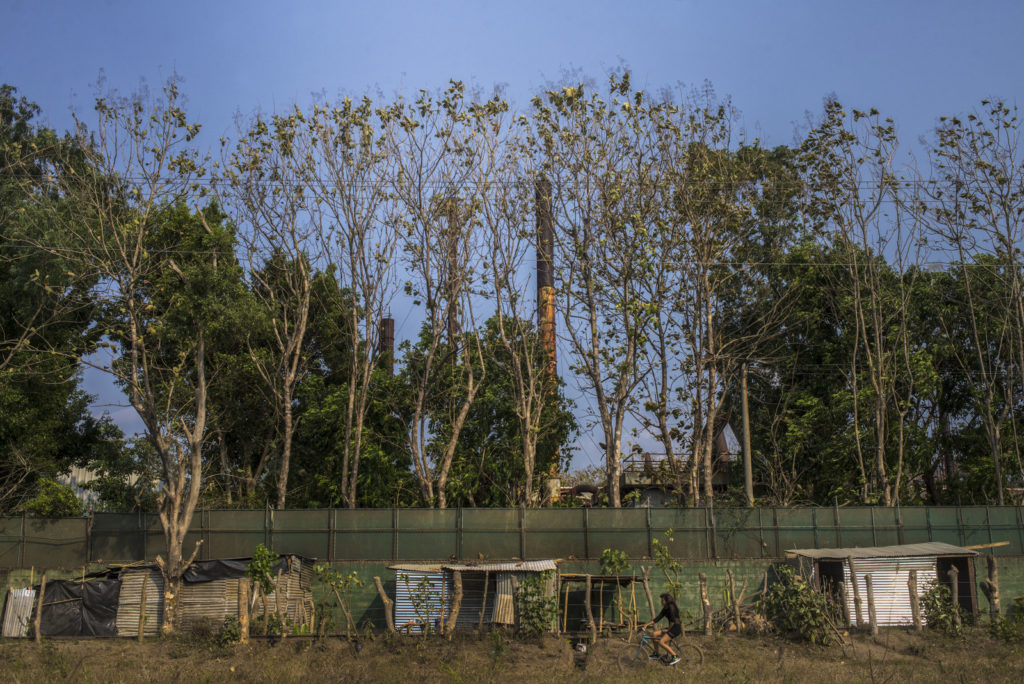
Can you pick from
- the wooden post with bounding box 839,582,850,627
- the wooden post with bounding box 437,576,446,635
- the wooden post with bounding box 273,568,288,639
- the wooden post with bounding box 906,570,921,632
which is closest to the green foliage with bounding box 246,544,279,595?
the wooden post with bounding box 273,568,288,639

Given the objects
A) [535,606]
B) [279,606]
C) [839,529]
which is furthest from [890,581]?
[279,606]

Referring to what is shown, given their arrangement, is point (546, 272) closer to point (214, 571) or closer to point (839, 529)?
point (839, 529)

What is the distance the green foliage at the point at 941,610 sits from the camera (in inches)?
797

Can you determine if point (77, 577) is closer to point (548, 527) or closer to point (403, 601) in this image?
point (403, 601)

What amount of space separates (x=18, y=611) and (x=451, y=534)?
11405 millimetres

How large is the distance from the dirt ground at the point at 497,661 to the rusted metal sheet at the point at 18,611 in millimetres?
2061

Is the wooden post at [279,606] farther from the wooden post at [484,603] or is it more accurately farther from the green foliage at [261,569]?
the wooden post at [484,603]

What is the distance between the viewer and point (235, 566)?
847 inches

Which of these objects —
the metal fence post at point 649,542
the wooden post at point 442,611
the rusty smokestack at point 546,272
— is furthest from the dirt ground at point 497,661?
the rusty smokestack at point 546,272

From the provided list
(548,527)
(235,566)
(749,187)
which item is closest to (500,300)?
(548,527)

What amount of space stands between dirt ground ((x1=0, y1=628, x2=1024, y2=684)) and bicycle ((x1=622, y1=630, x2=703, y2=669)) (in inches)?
2.8

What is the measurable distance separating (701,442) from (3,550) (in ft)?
72.3

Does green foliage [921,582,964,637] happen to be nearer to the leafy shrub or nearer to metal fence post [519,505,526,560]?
metal fence post [519,505,526,560]

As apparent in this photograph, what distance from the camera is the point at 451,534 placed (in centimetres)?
2520
